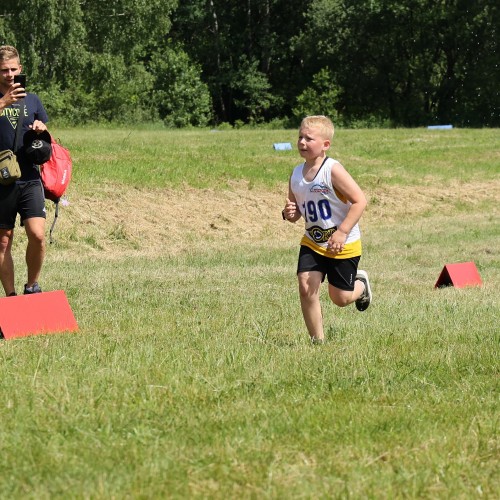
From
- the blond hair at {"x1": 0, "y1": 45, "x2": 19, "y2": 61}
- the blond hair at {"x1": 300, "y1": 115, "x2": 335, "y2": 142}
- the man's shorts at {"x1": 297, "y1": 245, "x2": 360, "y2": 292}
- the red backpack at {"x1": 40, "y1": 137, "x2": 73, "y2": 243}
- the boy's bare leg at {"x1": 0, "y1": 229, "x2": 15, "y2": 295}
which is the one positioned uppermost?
the blond hair at {"x1": 0, "y1": 45, "x2": 19, "y2": 61}

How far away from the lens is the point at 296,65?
200 feet

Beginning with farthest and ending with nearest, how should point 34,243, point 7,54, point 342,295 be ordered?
→ point 34,243 < point 7,54 < point 342,295

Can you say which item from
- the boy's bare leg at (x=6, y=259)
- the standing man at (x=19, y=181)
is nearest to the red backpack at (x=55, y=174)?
the standing man at (x=19, y=181)

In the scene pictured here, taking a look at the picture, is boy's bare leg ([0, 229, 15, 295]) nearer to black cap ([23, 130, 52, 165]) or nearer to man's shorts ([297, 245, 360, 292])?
black cap ([23, 130, 52, 165])

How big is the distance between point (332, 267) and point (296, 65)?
54872 mm

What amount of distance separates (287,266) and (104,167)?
23.5ft

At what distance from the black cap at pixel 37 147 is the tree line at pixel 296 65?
129 feet

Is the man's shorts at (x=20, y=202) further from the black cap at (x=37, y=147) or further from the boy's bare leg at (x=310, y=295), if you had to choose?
the boy's bare leg at (x=310, y=295)

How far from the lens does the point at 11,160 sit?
8266 mm

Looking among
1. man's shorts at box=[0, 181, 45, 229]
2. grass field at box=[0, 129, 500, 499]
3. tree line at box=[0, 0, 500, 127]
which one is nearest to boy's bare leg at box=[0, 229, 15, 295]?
man's shorts at box=[0, 181, 45, 229]

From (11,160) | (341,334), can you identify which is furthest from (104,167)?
(341,334)

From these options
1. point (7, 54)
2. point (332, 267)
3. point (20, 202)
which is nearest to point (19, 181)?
point (20, 202)

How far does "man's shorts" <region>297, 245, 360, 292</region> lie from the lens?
24.1 feet

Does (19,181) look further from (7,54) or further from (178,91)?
(178,91)
